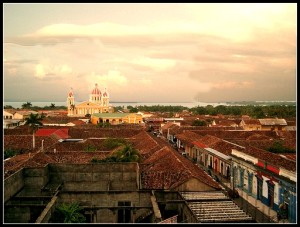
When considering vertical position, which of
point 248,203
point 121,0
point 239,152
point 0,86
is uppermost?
point 121,0

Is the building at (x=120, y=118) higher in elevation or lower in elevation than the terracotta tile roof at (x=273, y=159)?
higher

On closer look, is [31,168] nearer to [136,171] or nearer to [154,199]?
[136,171]

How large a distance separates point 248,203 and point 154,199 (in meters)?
8.08

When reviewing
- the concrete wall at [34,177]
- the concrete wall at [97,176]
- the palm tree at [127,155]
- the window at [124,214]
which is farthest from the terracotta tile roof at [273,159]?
the concrete wall at [34,177]

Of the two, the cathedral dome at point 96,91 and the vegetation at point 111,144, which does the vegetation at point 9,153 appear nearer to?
the vegetation at point 111,144

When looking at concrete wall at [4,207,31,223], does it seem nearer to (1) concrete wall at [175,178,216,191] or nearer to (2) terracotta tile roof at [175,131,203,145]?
(1) concrete wall at [175,178,216,191]

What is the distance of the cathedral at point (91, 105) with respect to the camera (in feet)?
361

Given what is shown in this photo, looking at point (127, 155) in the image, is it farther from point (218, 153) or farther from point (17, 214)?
point (17, 214)

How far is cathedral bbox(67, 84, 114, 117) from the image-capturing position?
11006cm

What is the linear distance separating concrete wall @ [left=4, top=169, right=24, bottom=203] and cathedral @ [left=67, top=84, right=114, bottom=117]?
86.2 meters

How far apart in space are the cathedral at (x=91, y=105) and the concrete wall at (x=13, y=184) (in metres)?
86.2

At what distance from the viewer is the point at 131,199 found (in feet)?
67.5

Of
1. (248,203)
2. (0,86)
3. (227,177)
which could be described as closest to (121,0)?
(0,86)

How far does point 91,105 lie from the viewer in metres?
111
